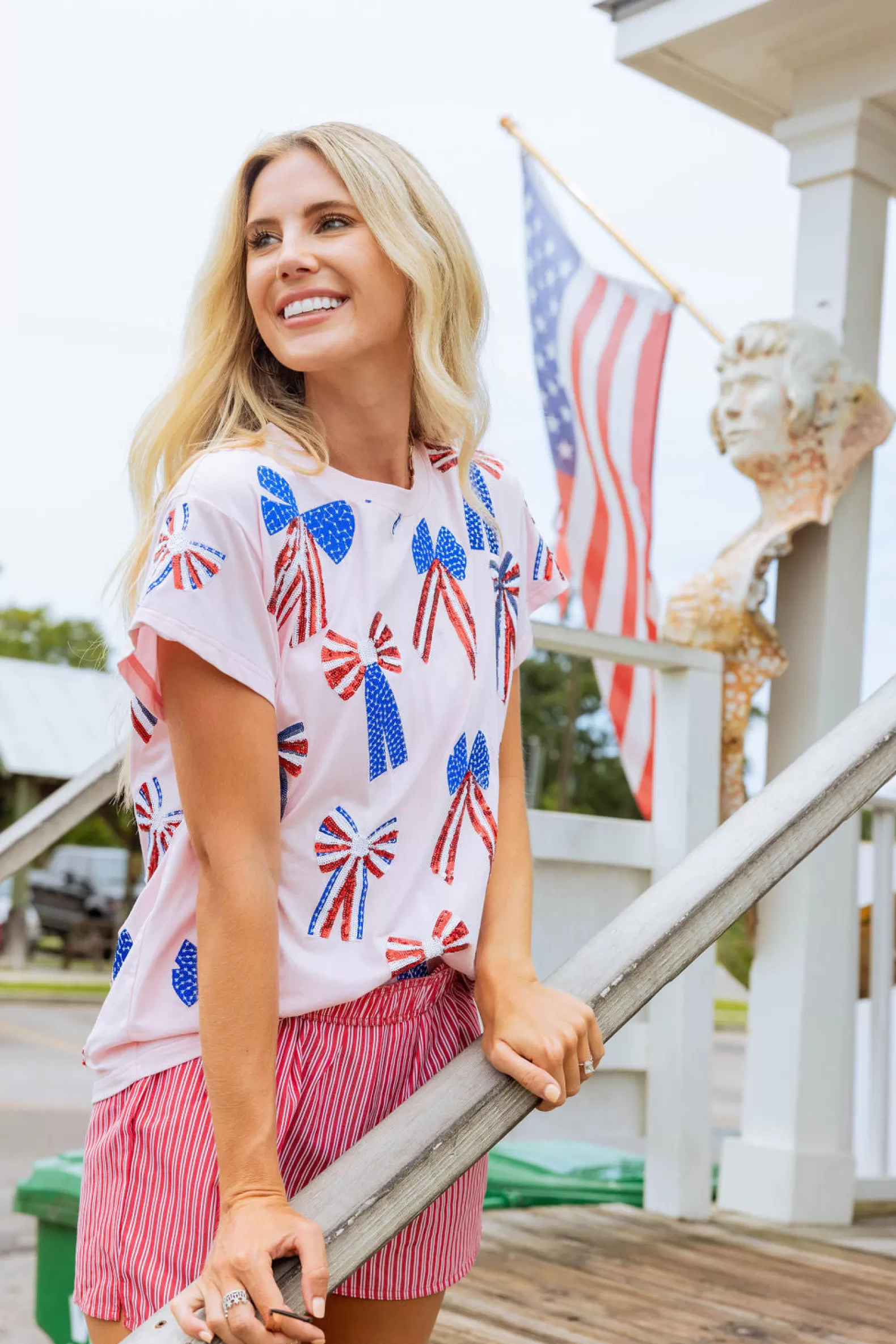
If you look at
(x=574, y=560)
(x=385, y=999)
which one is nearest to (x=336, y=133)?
(x=385, y=999)

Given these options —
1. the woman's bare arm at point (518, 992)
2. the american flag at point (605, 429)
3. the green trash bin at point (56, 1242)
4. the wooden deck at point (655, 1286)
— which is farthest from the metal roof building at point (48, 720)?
the woman's bare arm at point (518, 992)

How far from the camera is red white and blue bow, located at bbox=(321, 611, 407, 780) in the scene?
45.9 inches

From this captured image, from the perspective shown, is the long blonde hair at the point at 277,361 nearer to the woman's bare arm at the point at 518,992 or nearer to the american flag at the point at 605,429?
the woman's bare arm at the point at 518,992

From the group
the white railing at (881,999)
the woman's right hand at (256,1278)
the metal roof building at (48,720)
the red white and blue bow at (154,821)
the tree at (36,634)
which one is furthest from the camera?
the tree at (36,634)

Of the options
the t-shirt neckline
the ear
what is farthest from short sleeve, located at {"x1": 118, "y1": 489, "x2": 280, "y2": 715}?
the ear

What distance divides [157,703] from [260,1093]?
308mm

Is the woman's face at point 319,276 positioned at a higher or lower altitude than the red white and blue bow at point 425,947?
higher

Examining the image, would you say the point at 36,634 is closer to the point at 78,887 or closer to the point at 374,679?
the point at 78,887

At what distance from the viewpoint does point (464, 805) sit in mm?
1265

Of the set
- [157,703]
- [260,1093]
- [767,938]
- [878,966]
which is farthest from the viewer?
[878,966]

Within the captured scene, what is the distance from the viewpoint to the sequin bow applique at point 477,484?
1.34 metres

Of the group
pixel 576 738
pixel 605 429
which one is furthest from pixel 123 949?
pixel 576 738

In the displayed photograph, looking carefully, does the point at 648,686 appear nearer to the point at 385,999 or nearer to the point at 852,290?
the point at 852,290

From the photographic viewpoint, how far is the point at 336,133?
1246 mm
